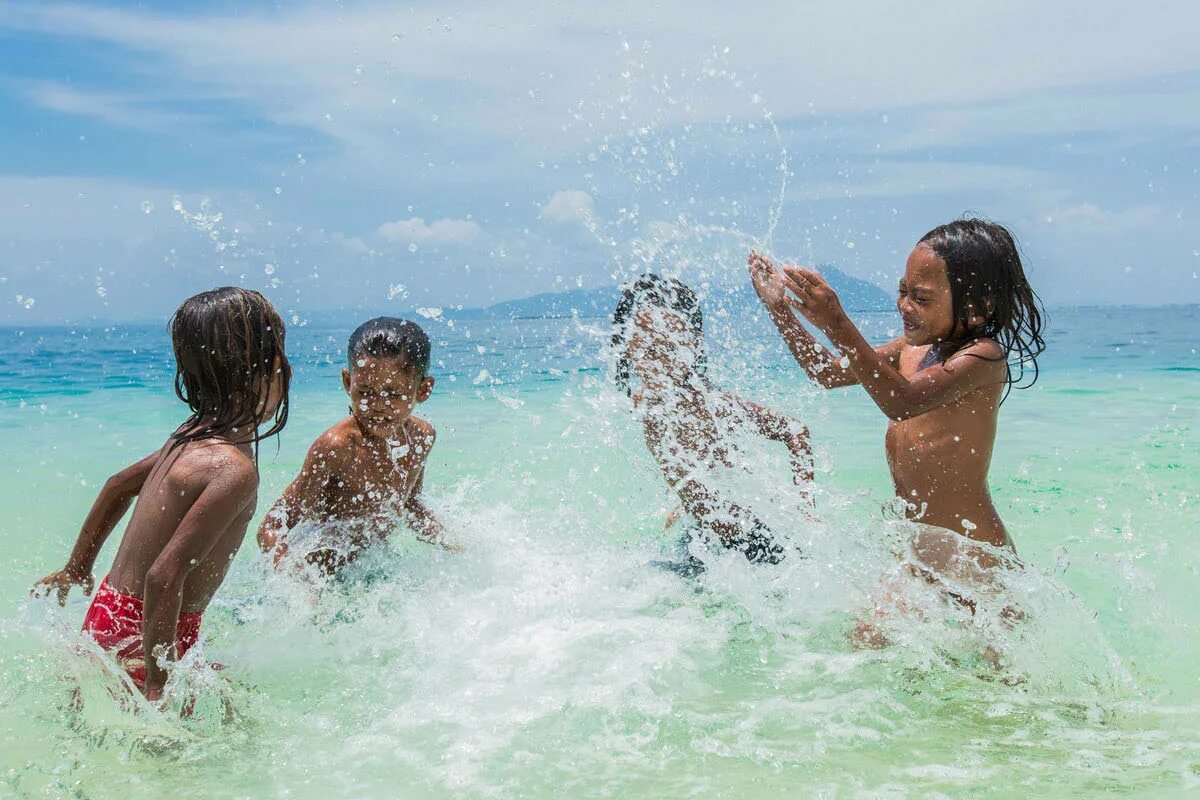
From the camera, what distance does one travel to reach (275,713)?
3182mm

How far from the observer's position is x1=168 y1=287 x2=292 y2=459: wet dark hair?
299 cm

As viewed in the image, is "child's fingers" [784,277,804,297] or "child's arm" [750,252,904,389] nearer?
"child's fingers" [784,277,804,297]

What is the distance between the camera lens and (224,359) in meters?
3.00

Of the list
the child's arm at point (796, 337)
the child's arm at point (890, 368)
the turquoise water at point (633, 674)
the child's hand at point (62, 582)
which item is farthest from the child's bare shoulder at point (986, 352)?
the child's hand at point (62, 582)

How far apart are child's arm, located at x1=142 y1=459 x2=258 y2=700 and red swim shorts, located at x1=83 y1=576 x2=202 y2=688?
0.14 meters

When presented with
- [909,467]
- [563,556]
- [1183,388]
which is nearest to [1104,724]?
[909,467]

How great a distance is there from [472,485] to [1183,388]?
41.3 ft

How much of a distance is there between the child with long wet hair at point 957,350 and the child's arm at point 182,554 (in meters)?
1.92

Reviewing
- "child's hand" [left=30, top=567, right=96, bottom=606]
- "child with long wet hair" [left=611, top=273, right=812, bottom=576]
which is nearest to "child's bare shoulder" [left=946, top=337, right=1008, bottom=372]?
"child with long wet hair" [left=611, top=273, right=812, bottom=576]

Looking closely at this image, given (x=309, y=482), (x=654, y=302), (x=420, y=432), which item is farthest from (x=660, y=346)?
(x=309, y=482)

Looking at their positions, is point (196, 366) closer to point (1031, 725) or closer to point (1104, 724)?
point (1031, 725)

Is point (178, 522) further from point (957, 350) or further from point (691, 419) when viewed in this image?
point (957, 350)

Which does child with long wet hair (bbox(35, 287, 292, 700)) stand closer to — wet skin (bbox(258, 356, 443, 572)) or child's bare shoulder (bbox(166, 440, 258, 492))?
child's bare shoulder (bbox(166, 440, 258, 492))

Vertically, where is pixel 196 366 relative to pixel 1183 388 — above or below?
above
